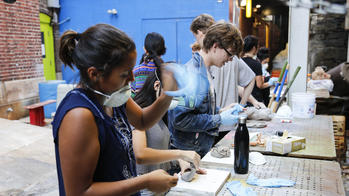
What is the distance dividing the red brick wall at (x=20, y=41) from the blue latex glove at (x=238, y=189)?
7.19m

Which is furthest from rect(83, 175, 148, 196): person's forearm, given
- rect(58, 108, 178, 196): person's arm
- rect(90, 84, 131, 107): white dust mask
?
rect(90, 84, 131, 107): white dust mask

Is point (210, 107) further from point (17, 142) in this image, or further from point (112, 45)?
point (17, 142)

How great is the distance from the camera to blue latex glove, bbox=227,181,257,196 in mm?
1674

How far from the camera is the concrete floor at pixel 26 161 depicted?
3.69 metres

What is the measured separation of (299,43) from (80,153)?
13.2 ft

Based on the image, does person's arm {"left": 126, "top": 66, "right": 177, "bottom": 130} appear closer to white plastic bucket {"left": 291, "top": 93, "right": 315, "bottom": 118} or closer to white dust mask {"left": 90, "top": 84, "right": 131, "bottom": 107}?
white dust mask {"left": 90, "top": 84, "right": 131, "bottom": 107}

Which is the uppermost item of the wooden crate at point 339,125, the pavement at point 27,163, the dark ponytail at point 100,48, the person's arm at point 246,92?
the dark ponytail at point 100,48

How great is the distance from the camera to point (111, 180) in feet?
4.02

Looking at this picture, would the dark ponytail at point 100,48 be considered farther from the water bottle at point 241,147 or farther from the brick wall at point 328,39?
the brick wall at point 328,39

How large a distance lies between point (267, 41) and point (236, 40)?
29.3 ft

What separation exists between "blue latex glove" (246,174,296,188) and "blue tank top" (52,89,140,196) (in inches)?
32.3

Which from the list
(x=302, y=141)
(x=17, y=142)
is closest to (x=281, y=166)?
(x=302, y=141)

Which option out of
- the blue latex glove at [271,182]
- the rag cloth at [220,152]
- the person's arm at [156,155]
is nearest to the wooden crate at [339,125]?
the rag cloth at [220,152]

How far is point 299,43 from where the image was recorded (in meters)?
4.38
